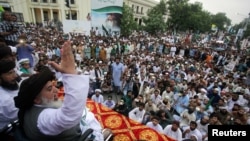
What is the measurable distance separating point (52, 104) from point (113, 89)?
24.8ft

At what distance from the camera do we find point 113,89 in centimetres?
923

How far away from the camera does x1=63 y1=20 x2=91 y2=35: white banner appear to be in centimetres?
1339

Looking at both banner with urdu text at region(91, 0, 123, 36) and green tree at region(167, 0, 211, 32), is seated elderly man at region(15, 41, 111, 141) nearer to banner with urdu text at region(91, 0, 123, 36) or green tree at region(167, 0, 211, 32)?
banner with urdu text at region(91, 0, 123, 36)

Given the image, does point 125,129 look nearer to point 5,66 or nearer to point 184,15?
point 5,66

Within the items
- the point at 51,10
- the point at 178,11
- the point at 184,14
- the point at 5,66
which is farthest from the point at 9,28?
the point at 184,14

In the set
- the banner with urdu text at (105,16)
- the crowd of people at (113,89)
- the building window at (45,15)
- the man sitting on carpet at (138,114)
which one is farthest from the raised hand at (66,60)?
the building window at (45,15)

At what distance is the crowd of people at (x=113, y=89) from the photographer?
4.77 ft

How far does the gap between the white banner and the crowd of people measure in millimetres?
1437

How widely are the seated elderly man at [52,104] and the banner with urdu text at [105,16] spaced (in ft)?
51.5

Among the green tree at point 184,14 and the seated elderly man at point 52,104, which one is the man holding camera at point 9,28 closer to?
the seated elderly man at point 52,104

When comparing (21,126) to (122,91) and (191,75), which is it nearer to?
(122,91)

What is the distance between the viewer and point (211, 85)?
343 inches

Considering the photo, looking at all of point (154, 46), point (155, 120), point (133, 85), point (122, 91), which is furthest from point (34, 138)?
point (154, 46)

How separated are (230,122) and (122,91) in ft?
15.6
